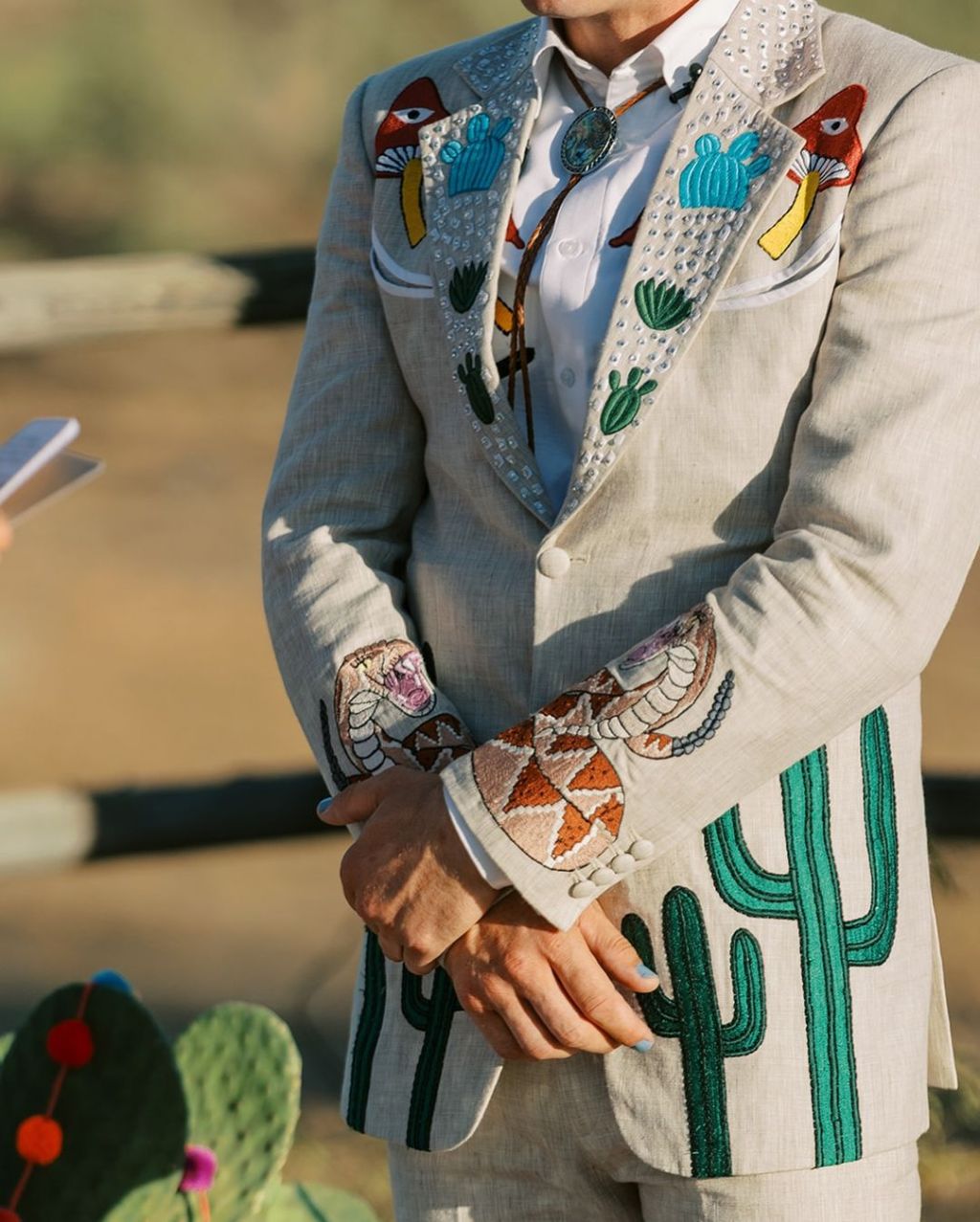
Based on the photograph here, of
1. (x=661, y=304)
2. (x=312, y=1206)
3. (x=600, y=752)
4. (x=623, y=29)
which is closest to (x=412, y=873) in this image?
(x=600, y=752)

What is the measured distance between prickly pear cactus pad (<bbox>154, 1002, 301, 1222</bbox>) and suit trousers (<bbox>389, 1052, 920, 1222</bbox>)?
504 mm

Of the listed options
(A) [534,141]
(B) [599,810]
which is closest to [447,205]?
(A) [534,141]

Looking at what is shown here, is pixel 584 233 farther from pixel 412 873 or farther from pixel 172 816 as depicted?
pixel 172 816

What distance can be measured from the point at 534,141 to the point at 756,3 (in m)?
0.20

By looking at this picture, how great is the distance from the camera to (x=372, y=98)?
167 cm

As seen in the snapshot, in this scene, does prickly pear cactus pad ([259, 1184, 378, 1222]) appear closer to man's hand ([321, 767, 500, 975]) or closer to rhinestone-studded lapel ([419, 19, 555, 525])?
man's hand ([321, 767, 500, 975])

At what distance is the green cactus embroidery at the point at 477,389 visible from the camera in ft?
4.94

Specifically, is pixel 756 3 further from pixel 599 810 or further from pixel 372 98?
→ pixel 599 810

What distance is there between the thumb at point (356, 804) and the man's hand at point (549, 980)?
0.42ft

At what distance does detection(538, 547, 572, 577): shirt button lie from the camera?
1459 mm

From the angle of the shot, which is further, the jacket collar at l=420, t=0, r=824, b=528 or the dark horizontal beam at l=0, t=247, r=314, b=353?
the dark horizontal beam at l=0, t=247, r=314, b=353

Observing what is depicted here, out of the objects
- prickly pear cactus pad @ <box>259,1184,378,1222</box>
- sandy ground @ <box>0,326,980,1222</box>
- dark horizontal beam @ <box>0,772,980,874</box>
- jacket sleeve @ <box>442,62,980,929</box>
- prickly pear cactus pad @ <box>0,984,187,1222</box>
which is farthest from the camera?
sandy ground @ <box>0,326,980,1222</box>

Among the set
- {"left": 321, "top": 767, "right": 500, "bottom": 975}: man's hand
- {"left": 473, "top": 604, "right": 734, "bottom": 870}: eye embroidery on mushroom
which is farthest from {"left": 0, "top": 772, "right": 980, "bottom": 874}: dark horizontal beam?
{"left": 473, "top": 604, "right": 734, "bottom": 870}: eye embroidery on mushroom

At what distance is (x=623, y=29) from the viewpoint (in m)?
1.51
